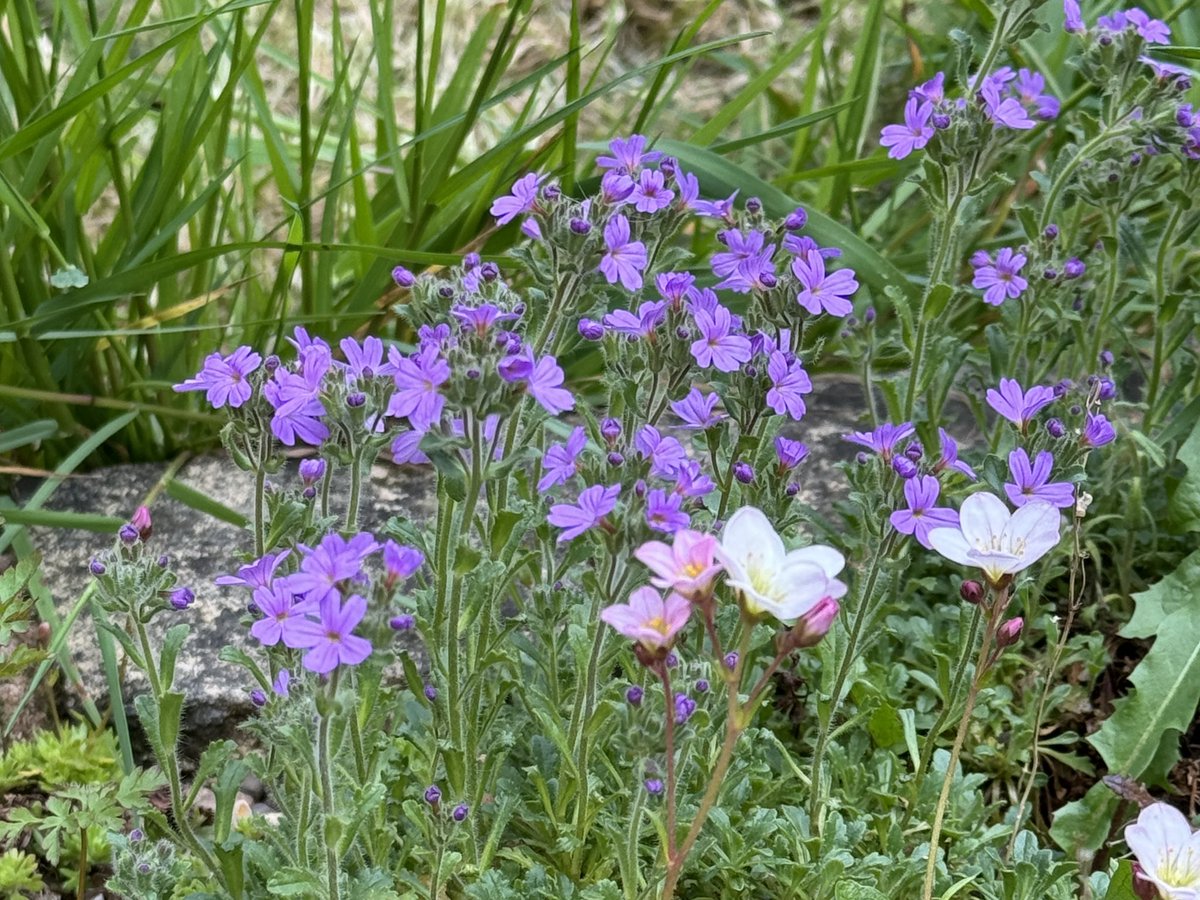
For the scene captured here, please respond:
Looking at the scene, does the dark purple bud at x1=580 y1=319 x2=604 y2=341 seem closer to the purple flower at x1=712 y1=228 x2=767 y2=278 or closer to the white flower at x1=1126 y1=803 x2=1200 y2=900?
the purple flower at x1=712 y1=228 x2=767 y2=278

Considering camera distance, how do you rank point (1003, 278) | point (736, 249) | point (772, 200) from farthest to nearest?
point (772, 200)
point (1003, 278)
point (736, 249)

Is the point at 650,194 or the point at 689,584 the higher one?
the point at 650,194

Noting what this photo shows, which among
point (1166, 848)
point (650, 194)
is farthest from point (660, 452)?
point (1166, 848)

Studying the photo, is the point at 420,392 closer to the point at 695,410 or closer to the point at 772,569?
the point at 772,569

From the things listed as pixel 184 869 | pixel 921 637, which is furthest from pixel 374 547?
pixel 921 637

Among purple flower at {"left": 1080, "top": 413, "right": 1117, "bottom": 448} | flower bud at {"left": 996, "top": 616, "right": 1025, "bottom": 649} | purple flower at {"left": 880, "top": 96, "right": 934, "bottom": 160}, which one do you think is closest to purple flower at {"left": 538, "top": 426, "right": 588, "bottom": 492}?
flower bud at {"left": 996, "top": 616, "right": 1025, "bottom": 649}

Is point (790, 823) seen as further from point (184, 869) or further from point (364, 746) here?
point (184, 869)

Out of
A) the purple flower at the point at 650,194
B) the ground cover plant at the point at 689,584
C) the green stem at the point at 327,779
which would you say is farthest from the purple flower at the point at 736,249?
the green stem at the point at 327,779

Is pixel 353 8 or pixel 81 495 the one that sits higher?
pixel 353 8
